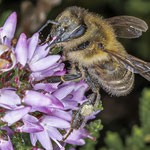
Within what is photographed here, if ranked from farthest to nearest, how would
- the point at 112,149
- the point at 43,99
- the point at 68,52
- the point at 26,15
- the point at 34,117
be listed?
the point at 26,15 → the point at 112,149 → the point at 68,52 → the point at 34,117 → the point at 43,99

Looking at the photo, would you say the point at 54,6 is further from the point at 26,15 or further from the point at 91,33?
the point at 91,33

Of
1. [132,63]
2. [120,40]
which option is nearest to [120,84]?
[132,63]

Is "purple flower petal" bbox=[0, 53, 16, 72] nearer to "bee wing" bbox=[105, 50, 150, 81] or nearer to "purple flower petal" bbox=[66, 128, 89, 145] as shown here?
"bee wing" bbox=[105, 50, 150, 81]

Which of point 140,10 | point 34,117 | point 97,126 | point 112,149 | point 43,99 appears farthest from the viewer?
point 140,10

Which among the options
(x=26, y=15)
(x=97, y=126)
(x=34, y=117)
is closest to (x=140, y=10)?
(x=26, y=15)

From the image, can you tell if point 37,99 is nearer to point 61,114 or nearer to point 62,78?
point 61,114

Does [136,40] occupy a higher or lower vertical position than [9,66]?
lower
